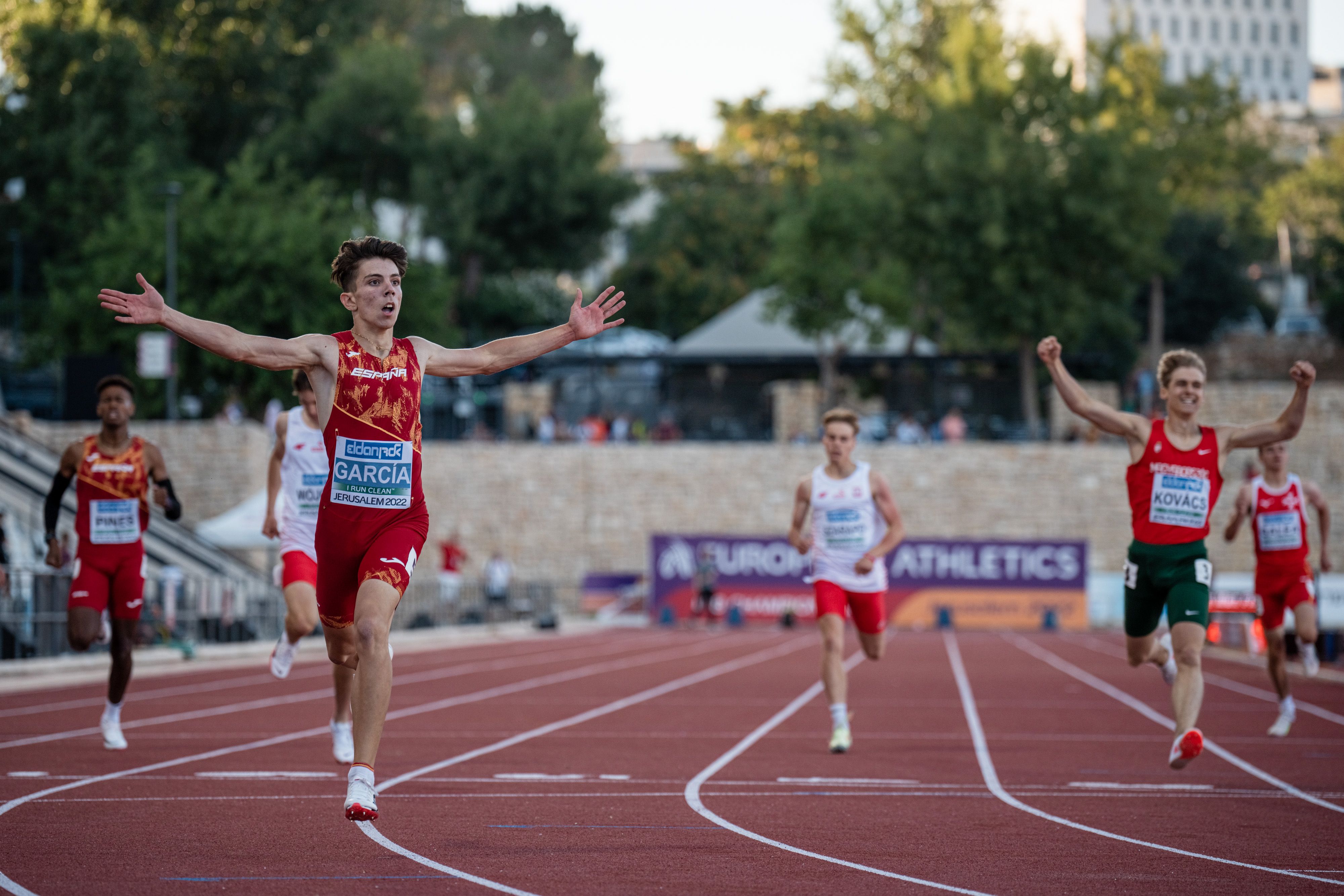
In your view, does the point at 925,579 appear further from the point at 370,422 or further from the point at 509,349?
the point at 370,422

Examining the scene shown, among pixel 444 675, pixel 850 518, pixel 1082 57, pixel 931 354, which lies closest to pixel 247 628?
pixel 444 675

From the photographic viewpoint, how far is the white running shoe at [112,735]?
10.4m

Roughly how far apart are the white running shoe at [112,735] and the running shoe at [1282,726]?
7.75 meters

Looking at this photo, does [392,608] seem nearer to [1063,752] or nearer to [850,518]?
[850,518]

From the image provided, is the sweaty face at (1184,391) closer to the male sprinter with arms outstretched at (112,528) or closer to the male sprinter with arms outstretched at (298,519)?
the male sprinter with arms outstretched at (298,519)

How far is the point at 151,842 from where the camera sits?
669cm

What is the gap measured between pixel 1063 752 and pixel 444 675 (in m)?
10.0

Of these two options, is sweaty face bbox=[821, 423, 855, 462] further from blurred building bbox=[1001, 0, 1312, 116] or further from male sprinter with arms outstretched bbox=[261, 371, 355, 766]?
blurred building bbox=[1001, 0, 1312, 116]

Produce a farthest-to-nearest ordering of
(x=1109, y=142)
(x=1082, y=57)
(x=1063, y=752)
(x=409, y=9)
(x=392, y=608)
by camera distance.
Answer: (x=1082, y=57)
(x=409, y=9)
(x=1109, y=142)
(x=1063, y=752)
(x=392, y=608)

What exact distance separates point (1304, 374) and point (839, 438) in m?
3.38

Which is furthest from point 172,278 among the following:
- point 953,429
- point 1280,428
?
point 1280,428

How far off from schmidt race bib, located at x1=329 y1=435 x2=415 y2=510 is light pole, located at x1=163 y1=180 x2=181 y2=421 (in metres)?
30.4

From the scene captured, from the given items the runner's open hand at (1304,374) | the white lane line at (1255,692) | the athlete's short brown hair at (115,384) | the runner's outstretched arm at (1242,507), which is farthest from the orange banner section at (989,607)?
the runner's open hand at (1304,374)

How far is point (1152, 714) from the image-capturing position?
14.6 m
